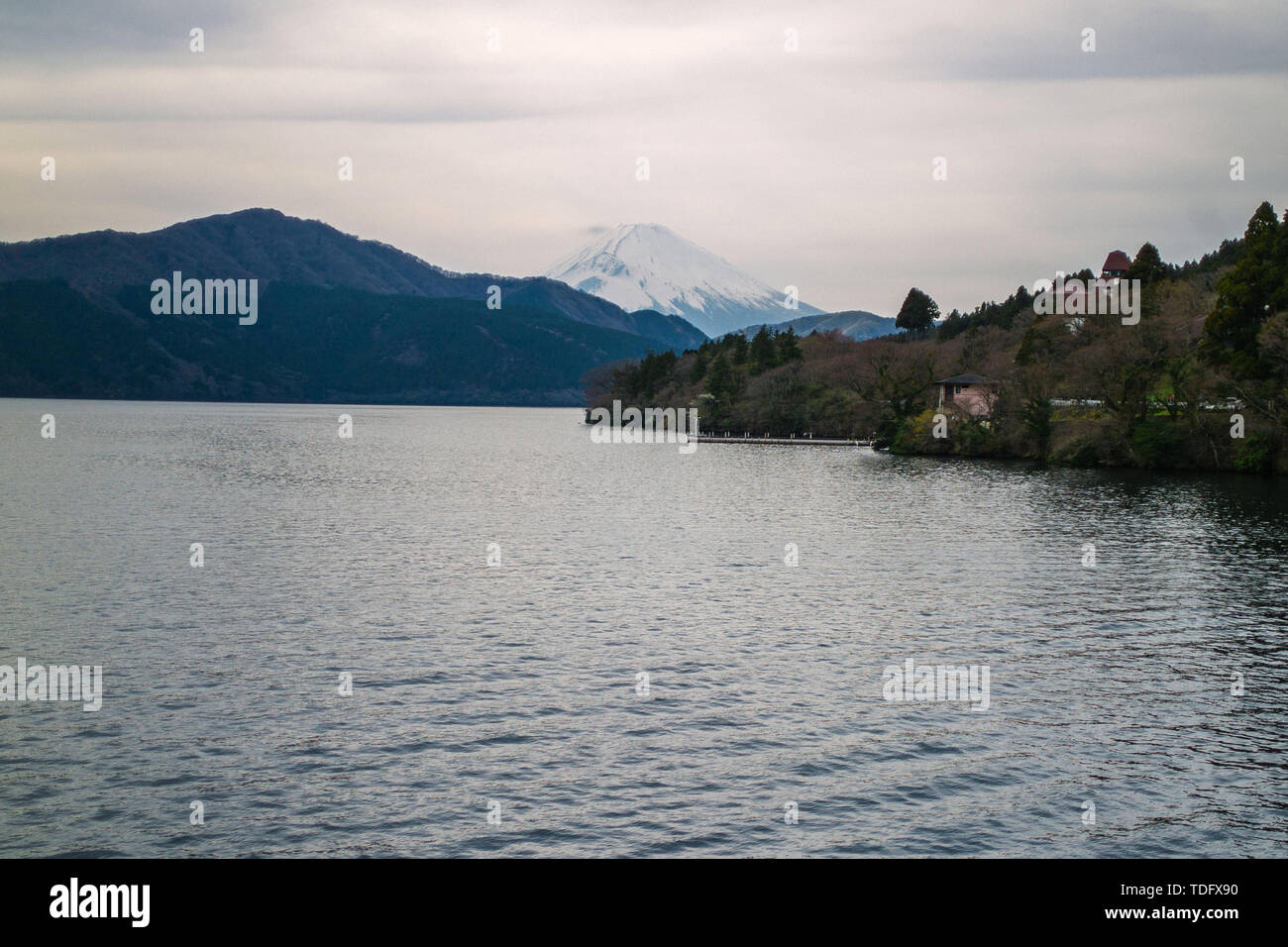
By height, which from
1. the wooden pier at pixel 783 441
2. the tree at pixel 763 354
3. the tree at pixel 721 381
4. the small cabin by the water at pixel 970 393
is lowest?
the wooden pier at pixel 783 441

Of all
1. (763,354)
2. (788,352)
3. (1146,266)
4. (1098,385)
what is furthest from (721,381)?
(1098,385)

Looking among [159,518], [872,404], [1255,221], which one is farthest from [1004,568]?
[872,404]

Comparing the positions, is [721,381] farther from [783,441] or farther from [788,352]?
[783,441]

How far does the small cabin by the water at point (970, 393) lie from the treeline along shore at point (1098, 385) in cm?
32

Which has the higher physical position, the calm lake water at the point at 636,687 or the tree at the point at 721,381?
the tree at the point at 721,381

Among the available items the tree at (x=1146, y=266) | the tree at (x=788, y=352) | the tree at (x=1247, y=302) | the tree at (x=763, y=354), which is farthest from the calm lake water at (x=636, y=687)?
the tree at (x=763, y=354)

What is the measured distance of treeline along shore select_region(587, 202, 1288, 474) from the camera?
87250 mm

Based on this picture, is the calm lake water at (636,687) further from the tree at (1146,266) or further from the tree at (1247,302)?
the tree at (1146,266)

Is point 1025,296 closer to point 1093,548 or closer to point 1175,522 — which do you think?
point 1175,522

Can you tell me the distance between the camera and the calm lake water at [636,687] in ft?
57.6

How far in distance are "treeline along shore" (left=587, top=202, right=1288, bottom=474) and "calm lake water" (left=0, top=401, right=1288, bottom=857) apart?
107 ft

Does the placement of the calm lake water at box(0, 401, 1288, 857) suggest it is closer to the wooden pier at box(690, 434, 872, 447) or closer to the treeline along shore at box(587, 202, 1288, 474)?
the treeline along shore at box(587, 202, 1288, 474)
